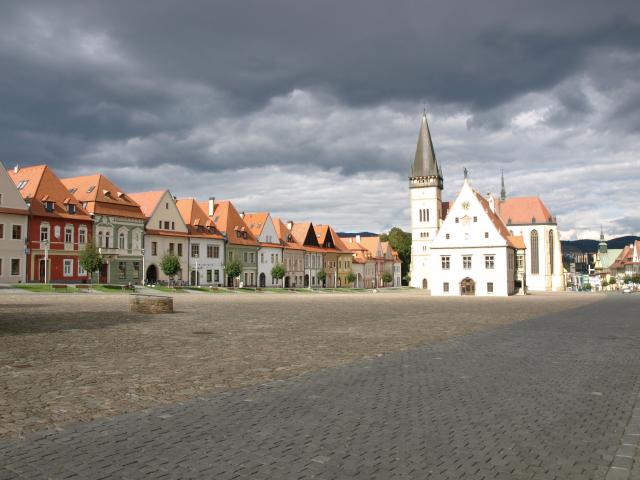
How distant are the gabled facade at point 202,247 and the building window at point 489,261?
34592 mm

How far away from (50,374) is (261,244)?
77.5 metres

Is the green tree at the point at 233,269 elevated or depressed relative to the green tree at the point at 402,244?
depressed

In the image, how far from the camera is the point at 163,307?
27.1 m

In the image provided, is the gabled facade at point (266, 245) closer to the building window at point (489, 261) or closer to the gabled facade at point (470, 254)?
the gabled facade at point (470, 254)

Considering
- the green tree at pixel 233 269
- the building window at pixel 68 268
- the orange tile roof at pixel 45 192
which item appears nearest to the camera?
the orange tile roof at pixel 45 192

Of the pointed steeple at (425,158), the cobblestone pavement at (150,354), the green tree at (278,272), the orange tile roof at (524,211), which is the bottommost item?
the cobblestone pavement at (150,354)

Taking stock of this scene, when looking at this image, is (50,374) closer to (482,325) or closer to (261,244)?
(482,325)

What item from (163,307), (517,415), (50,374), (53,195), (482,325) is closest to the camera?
(517,415)

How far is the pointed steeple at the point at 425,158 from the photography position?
124250 mm

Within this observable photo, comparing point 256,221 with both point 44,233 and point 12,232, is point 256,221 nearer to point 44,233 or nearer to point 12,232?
point 44,233

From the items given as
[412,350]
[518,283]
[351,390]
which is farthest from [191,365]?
[518,283]

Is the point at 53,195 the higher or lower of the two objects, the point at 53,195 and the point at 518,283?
the higher

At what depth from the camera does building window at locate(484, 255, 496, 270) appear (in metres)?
75.8

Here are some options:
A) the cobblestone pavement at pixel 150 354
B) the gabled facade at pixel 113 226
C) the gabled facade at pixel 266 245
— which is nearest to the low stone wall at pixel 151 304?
the cobblestone pavement at pixel 150 354
